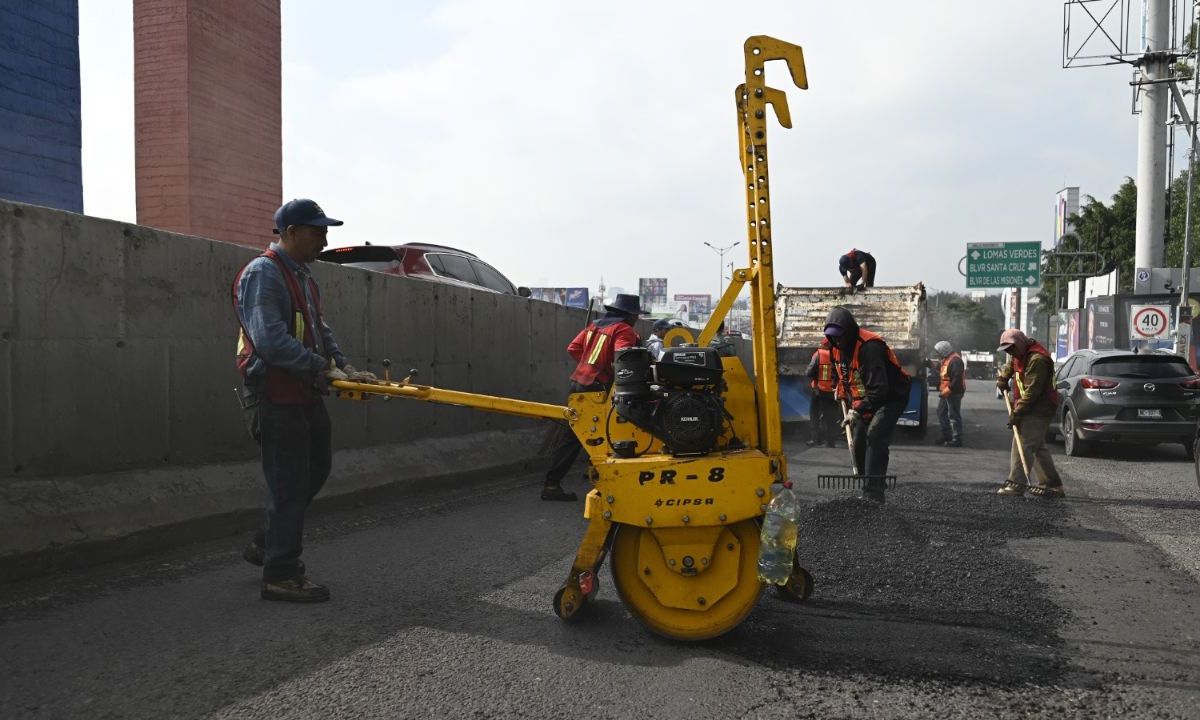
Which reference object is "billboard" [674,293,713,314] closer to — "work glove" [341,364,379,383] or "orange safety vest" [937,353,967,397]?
"orange safety vest" [937,353,967,397]

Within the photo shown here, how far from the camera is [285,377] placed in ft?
14.7

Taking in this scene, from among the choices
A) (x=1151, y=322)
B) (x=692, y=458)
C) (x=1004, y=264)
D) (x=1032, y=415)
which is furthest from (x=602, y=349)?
(x=1004, y=264)

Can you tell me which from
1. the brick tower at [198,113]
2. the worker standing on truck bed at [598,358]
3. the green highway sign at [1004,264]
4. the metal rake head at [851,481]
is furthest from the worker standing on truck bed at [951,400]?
the green highway sign at [1004,264]

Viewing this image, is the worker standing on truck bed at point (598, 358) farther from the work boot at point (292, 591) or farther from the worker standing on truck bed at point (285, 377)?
the work boot at point (292, 591)

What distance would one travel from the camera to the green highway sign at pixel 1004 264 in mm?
34875

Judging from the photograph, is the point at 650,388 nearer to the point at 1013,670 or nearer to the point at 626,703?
the point at 626,703

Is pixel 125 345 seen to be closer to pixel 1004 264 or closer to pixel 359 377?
pixel 359 377

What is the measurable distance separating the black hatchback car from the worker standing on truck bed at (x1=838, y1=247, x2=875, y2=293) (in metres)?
4.53

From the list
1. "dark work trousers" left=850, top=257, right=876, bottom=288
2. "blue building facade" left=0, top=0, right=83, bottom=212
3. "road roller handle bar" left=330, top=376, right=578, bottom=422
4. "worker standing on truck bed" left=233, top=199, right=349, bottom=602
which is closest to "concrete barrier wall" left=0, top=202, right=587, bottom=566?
"worker standing on truck bed" left=233, top=199, right=349, bottom=602

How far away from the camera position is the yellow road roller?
3.85 metres

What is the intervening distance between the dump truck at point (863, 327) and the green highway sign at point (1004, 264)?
831 inches

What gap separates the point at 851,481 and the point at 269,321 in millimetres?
5686

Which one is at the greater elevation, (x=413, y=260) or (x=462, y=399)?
(x=413, y=260)

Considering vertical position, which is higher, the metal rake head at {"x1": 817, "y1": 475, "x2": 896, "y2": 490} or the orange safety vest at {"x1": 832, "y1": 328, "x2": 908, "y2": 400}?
the orange safety vest at {"x1": 832, "y1": 328, "x2": 908, "y2": 400}
